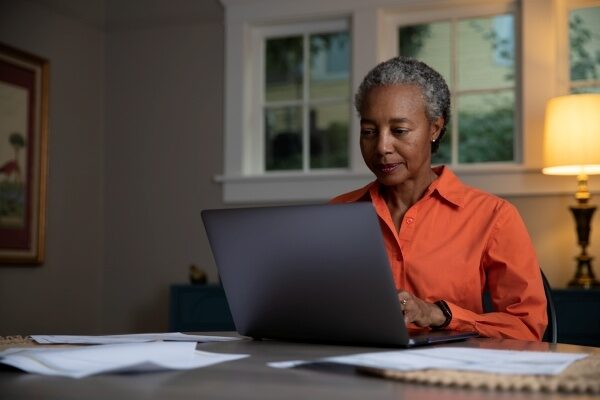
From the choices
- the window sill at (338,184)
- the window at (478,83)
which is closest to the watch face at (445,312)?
the window sill at (338,184)

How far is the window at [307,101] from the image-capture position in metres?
4.53

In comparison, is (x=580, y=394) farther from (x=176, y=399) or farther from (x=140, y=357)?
(x=140, y=357)

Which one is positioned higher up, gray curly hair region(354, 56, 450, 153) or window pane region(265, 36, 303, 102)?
window pane region(265, 36, 303, 102)

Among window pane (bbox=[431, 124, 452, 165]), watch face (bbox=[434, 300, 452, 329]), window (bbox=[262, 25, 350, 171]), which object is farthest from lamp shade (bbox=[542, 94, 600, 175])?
watch face (bbox=[434, 300, 452, 329])

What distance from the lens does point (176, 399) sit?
977 millimetres

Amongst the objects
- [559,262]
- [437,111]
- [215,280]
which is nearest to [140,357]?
[437,111]

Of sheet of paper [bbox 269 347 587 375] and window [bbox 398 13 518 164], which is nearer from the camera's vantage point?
sheet of paper [bbox 269 347 587 375]

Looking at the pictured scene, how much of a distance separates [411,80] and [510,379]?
4.19ft

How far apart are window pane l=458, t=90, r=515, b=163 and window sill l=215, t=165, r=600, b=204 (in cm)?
18

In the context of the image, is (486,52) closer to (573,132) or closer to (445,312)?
Answer: (573,132)

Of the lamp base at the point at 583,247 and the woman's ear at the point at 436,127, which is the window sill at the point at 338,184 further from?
the woman's ear at the point at 436,127

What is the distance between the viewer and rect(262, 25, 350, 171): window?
4.53 metres

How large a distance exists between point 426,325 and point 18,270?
123 inches

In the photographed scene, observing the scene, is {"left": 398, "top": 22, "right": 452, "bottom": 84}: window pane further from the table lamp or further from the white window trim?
the table lamp
